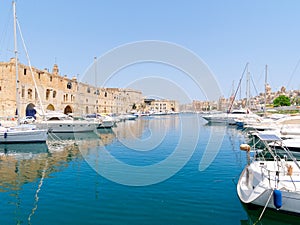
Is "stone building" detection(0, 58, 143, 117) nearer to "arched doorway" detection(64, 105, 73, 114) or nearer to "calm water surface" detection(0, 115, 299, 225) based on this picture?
"arched doorway" detection(64, 105, 73, 114)

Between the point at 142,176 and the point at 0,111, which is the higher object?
the point at 0,111

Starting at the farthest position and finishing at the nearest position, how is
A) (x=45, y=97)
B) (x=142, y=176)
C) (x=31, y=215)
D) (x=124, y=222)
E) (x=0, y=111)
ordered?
(x=45, y=97), (x=0, y=111), (x=142, y=176), (x=31, y=215), (x=124, y=222)

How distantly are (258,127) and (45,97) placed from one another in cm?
4630

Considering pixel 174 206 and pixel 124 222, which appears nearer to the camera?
pixel 124 222

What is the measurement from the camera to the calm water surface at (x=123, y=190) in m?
8.10

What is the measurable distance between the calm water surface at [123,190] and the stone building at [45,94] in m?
14.8

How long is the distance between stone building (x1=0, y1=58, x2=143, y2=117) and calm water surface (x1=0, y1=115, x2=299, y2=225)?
583 inches

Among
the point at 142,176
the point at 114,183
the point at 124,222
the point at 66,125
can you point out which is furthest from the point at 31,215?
the point at 66,125

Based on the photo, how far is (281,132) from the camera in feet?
74.7

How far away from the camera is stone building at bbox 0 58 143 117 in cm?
4575

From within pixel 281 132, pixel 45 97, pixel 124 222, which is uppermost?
pixel 45 97

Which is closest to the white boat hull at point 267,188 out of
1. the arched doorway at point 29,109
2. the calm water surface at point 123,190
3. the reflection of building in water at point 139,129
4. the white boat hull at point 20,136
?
the calm water surface at point 123,190

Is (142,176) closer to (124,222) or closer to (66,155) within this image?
(124,222)

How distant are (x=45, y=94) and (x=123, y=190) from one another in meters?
51.5
